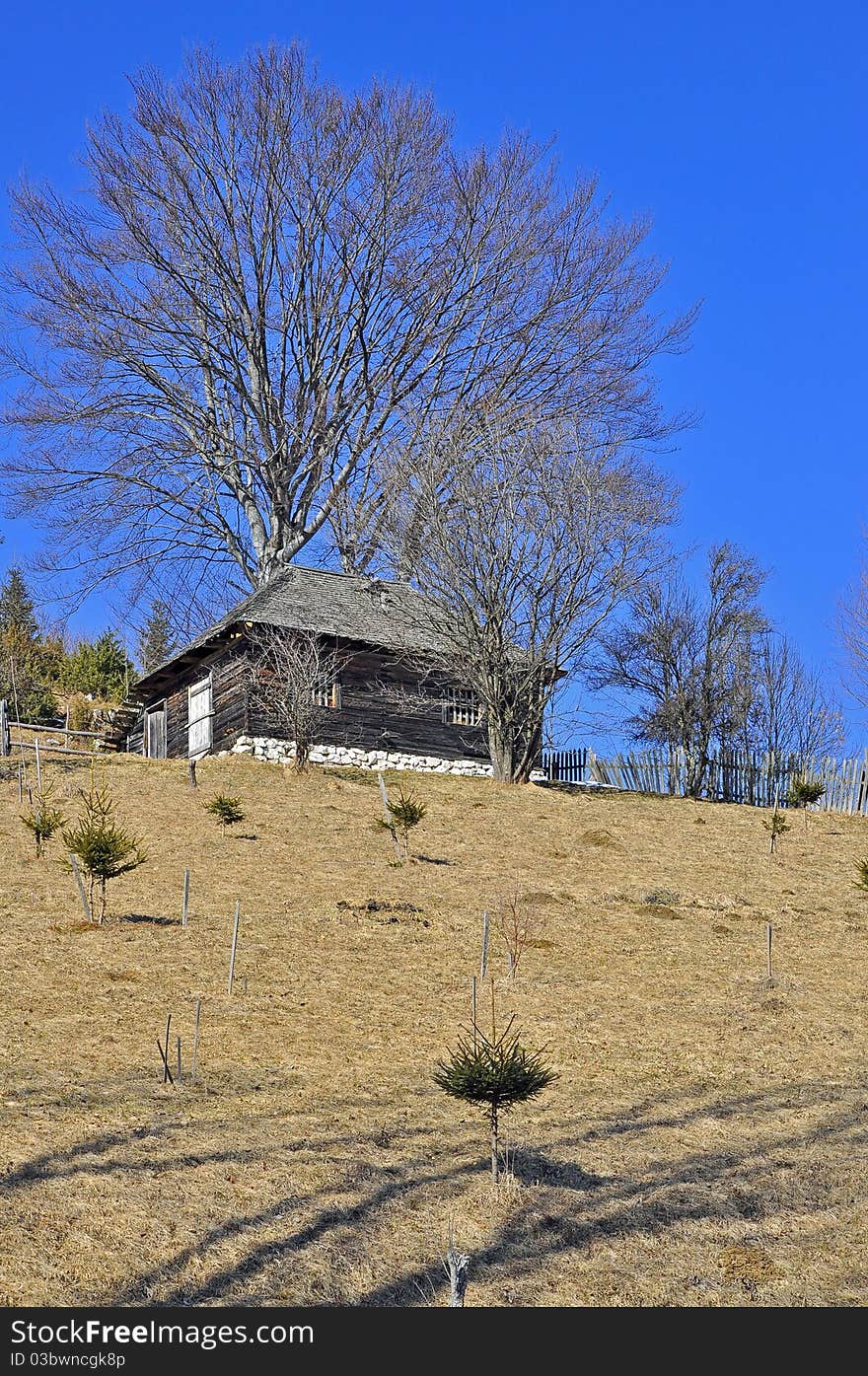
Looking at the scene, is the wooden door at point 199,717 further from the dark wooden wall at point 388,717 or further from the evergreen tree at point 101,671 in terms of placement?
the evergreen tree at point 101,671

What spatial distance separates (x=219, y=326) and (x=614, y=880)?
73.2 feet

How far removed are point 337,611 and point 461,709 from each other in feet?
13.1

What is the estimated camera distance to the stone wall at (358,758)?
112ft

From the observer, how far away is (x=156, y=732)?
39250 mm

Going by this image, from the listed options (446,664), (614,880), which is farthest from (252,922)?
(446,664)

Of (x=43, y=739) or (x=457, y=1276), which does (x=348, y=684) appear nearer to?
(x=43, y=739)

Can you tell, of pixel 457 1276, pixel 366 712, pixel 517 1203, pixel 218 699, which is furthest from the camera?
pixel 366 712

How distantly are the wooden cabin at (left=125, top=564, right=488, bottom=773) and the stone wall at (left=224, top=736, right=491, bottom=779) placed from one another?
0.04 m

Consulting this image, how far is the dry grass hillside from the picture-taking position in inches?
385

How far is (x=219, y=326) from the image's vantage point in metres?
39.4

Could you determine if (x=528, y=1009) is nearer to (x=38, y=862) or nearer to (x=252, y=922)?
(x=252, y=922)

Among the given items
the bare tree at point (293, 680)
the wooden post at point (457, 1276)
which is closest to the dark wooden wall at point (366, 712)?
the bare tree at point (293, 680)

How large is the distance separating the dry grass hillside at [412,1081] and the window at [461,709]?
1141 centimetres

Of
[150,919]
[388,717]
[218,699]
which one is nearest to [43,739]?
[218,699]
